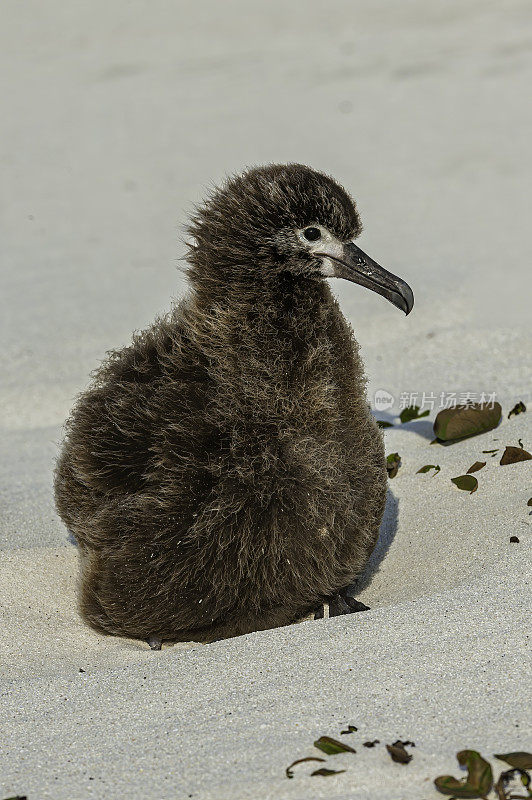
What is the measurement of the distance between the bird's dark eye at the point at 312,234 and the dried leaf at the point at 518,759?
202 centimetres

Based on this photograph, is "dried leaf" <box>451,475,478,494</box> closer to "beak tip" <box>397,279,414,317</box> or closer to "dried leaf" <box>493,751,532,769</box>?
"beak tip" <box>397,279,414,317</box>

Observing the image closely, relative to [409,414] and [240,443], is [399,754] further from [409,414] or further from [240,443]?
[409,414]

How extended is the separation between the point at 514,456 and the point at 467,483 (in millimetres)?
308

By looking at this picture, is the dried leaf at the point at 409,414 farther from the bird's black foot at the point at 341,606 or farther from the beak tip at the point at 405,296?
the bird's black foot at the point at 341,606

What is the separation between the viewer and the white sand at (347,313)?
3.41 m

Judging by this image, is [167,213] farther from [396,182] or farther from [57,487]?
[57,487]

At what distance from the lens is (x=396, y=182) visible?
11.4 meters

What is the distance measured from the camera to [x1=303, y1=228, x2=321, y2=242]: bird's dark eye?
420cm

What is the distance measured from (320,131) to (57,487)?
875 cm

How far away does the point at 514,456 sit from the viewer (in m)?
5.47

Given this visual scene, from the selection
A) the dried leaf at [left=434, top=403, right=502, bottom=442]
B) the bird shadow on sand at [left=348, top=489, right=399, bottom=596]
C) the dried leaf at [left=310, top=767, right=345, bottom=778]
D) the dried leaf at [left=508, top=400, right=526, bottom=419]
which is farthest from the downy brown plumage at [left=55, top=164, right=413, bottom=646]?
the dried leaf at [left=508, top=400, right=526, bottom=419]

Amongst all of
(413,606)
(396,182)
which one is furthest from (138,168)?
(413,606)

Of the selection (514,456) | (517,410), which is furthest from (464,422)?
(514,456)

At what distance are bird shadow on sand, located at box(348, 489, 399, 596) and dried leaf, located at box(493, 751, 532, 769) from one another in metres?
1.68
